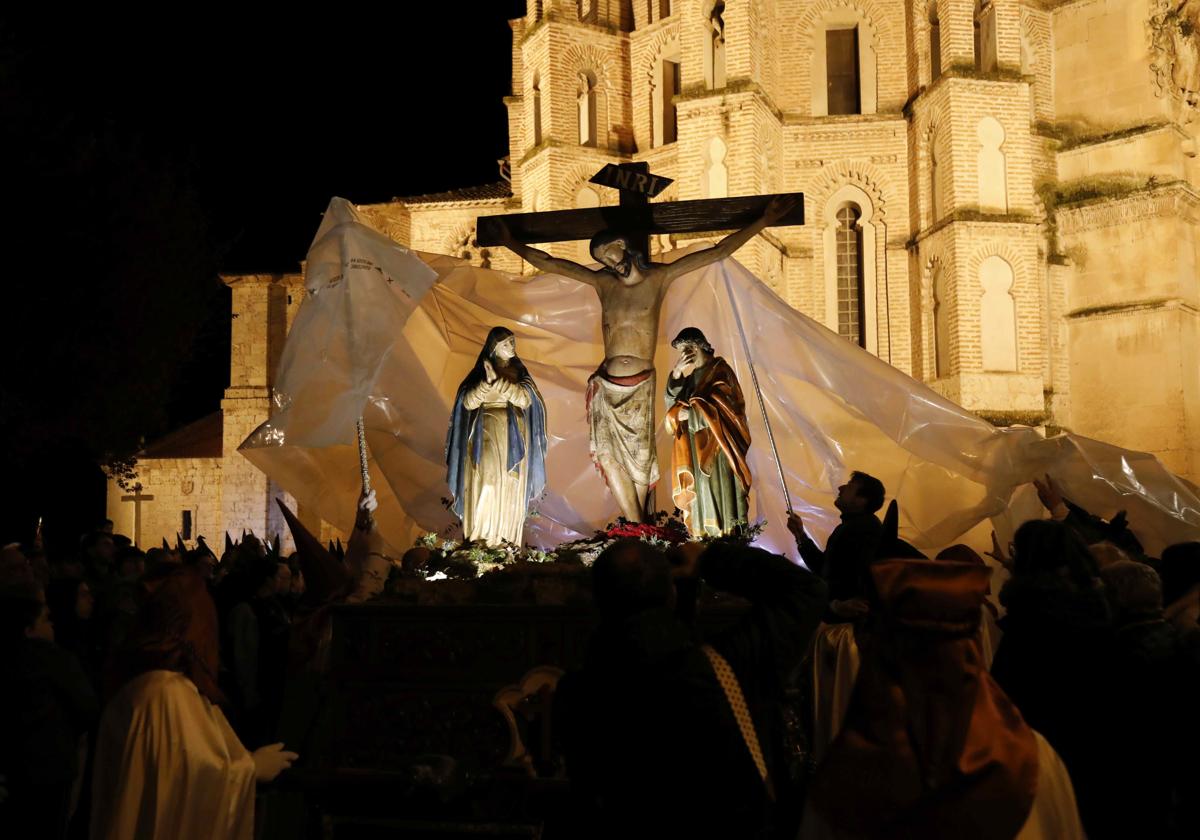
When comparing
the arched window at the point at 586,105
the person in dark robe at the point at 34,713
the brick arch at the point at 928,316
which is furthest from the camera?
the arched window at the point at 586,105

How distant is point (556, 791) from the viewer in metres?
5.12

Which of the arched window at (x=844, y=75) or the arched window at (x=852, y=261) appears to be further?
the arched window at (x=844, y=75)

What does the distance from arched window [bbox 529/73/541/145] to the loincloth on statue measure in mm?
20693

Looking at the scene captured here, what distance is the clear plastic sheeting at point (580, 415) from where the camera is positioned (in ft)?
35.5

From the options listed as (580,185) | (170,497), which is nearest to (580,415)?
(580,185)

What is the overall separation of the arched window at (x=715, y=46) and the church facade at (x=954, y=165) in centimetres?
6

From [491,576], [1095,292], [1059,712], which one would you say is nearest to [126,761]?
[1059,712]

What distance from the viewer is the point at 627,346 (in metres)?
Answer: 11.2

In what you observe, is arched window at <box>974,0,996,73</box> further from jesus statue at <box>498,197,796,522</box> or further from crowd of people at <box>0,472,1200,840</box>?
crowd of people at <box>0,472,1200,840</box>

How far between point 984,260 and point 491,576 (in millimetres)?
20199

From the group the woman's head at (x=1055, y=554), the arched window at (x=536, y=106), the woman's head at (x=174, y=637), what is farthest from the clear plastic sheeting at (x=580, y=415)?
the arched window at (x=536, y=106)

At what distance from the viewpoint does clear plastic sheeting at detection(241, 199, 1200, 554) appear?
1083 centimetres

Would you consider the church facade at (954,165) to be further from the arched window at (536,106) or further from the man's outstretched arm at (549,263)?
the man's outstretched arm at (549,263)

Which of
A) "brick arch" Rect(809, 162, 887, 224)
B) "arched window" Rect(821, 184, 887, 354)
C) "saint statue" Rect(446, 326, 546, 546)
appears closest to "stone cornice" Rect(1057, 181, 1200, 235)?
"brick arch" Rect(809, 162, 887, 224)
